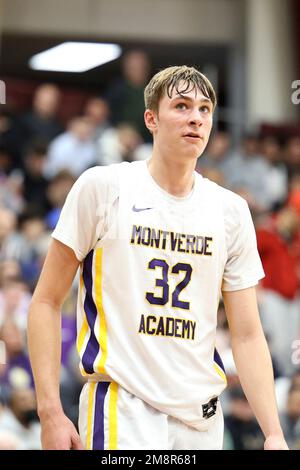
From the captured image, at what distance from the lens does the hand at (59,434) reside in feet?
12.1

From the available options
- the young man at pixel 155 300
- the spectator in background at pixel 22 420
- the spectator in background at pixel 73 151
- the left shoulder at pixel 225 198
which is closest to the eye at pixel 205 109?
the young man at pixel 155 300

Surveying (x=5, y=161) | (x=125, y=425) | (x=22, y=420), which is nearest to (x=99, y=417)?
(x=125, y=425)

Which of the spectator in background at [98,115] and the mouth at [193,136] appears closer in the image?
the mouth at [193,136]

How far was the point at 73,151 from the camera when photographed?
11.5 meters

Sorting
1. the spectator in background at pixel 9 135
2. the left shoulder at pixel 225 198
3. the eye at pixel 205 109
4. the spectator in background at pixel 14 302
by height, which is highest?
the eye at pixel 205 109

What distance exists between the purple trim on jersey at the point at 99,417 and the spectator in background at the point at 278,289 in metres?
5.93

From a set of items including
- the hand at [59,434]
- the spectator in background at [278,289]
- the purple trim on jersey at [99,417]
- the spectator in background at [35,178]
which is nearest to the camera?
the hand at [59,434]

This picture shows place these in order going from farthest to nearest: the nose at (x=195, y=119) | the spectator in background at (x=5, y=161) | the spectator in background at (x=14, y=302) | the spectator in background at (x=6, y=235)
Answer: the spectator in background at (x=5, y=161) < the spectator in background at (x=6, y=235) < the spectator in background at (x=14, y=302) < the nose at (x=195, y=119)

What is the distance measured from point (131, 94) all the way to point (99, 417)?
9.01 meters

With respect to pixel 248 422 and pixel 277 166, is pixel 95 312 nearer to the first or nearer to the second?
pixel 248 422

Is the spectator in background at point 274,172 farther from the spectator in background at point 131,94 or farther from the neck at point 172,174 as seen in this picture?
the neck at point 172,174

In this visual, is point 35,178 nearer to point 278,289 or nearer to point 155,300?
point 278,289

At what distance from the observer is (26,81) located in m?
13.2

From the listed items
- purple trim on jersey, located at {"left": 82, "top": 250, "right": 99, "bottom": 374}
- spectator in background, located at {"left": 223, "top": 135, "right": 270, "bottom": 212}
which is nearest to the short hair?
purple trim on jersey, located at {"left": 82, "top": 250, "right": 99, "bottom": 374}
